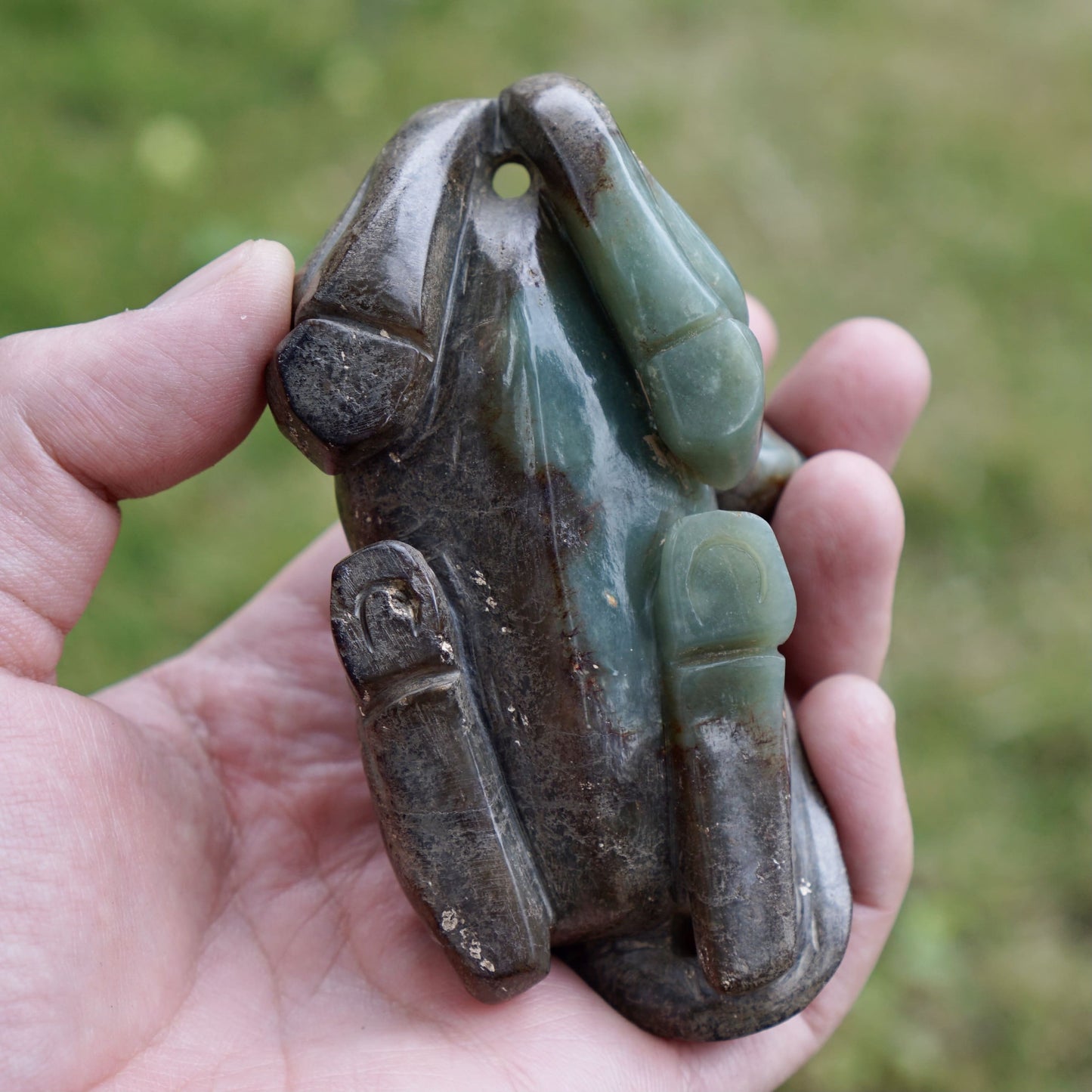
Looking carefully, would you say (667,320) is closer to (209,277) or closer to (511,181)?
(209,277)

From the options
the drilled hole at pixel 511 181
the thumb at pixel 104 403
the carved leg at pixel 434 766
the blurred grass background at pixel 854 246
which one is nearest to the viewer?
the carved leg at pixel 434 766

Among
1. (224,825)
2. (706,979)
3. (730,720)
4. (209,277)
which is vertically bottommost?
(706,979)

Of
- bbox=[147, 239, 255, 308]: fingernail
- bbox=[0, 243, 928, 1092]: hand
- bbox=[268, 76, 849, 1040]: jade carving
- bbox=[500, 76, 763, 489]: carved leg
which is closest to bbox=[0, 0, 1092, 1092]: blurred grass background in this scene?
bbox=[0, 243, 928, 1092]: hand

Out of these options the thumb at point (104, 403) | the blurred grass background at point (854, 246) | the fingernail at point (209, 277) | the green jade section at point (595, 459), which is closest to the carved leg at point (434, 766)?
the green jade section at point (595, 459)

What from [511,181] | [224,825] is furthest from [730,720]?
[511,181]

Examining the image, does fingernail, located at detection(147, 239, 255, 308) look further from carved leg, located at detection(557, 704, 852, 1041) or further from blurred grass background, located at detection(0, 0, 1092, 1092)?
blurred grass background, located at detection(0, 0, 1092, 1092)

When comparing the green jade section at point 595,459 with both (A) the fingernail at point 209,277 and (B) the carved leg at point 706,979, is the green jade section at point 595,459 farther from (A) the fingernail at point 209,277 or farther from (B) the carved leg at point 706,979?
(A) the fingernail at point 209,277
